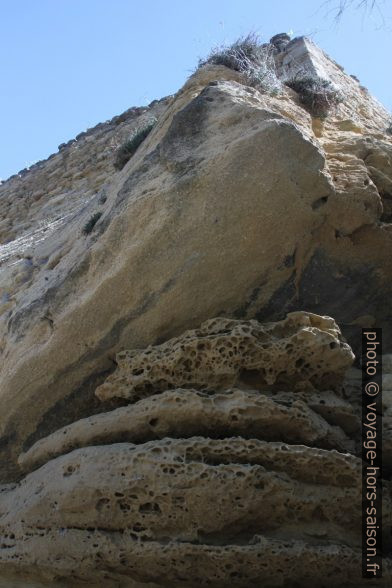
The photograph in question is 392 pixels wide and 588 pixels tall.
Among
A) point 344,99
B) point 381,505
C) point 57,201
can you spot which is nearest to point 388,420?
point 381,505

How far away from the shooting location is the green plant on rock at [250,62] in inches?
220

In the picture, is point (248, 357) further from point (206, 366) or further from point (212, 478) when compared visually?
point (212, 478)

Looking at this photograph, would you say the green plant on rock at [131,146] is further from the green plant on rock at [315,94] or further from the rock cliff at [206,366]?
the green plant on rock at [315,94]

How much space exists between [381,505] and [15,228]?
7.78 meters

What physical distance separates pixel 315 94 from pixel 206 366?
2.89 meters

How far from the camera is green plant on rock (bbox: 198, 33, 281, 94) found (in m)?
5.59

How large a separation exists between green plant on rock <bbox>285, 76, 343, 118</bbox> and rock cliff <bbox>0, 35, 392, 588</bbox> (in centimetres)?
61

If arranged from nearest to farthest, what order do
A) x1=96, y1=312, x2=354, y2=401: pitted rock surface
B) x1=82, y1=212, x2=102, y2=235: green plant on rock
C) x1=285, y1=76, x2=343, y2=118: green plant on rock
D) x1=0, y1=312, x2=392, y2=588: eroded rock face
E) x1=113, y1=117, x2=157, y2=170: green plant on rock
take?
x1=0, y1=312, x2=392, y2=588: eroded rock face → x1=96, y1=312, x2=354, y2=401: pitted rock surface → x1=82, y1=212, x2=102, y2=235: green plant on rock → x1=285, y1=76, x2=343, y2=118: green plant on rock → x1=113, y1=117, x2=157, y2=170: green plant on rock

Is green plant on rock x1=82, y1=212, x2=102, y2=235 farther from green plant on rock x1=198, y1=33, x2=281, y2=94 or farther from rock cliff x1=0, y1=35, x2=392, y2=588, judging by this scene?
green plant on rock x1=198, y1=33, x2=281, y2=94

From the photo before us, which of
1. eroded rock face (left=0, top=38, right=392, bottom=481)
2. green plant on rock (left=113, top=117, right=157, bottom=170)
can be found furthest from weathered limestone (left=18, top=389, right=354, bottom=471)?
green plant on rock (left=113, top=117, right=157, bottom=170)

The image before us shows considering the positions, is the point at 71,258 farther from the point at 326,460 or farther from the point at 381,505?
the point at 381,505

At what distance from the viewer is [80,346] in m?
4.56

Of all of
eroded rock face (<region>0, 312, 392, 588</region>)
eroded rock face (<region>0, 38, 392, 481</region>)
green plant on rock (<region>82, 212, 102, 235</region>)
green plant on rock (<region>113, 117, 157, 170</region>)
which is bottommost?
eroded rock face (<region>0, 312, 392, 588</region>)

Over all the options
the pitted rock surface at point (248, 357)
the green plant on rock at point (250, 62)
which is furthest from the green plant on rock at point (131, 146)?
the pitted rock surface at point (248, 357)
